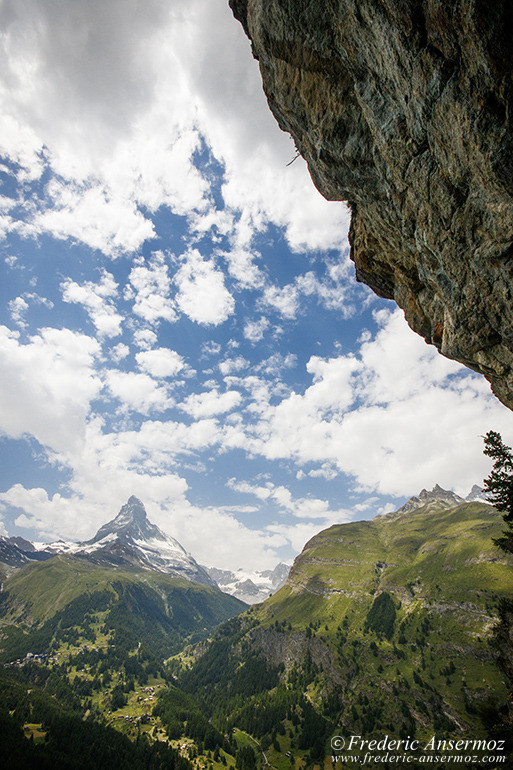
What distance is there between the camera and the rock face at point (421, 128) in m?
14.0

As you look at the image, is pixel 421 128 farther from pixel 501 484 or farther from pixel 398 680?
pixel 398 680

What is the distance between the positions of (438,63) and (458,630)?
21579 centimetres

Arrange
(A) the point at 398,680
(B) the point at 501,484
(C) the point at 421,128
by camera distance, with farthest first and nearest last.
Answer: (A) the point at 398,680, (B) the point at 501,484, (C) the point at 421,128

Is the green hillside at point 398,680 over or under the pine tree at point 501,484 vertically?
under

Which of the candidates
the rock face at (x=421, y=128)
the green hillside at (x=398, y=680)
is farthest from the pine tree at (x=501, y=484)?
the green hillside at (x=398, y=680)

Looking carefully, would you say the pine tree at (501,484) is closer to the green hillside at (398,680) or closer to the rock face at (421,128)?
the rock face at (421,128)

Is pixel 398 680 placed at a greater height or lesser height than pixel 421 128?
lesser

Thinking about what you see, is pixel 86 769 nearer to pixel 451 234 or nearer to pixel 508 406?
pixel 508 406

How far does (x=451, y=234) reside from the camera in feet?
64.6

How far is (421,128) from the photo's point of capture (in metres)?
17.3

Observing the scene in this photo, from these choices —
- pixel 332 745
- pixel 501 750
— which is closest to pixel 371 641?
pixel 332 745

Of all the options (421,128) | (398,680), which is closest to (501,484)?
(421,128)

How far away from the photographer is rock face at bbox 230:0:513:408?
1403 centimetres

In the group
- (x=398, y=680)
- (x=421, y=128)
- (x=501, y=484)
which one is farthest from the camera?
(x=398, y=680)
